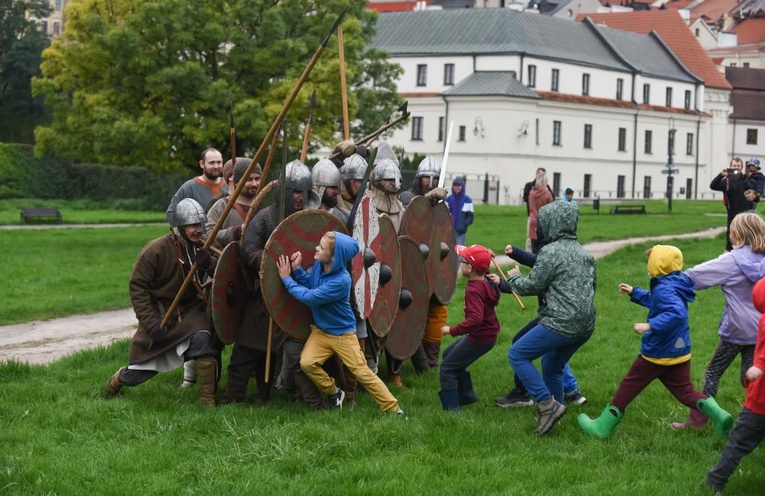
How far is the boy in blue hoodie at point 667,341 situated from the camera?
7.07m

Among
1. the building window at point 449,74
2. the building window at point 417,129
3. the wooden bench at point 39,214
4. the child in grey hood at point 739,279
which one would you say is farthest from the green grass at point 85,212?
the building window at point 449,74

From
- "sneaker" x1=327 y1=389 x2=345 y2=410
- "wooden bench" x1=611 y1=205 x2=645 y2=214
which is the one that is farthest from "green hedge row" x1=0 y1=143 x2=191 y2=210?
"sneaker" x1=327 y1=389 x2=345 y2=410

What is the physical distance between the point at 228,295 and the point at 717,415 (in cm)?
323

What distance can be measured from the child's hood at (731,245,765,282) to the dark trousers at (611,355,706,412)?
2.75ft

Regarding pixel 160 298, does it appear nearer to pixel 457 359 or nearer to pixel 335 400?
pixel 335 400

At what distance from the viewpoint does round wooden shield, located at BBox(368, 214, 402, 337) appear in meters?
8.39

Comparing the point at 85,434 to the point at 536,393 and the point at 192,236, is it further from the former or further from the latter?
the point at 536,393

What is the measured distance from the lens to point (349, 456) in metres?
6.77

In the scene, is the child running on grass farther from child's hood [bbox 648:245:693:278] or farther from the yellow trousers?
child's hood [bbox 648:245:693:278]

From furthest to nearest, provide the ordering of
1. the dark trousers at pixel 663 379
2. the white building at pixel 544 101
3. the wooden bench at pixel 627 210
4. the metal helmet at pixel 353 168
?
1. the white building at pixel 544 101
2. the wooden bench at pixel 627 210
3. the metal helmet at pixel 353 168
4. the dark trousers at pixel 663 379

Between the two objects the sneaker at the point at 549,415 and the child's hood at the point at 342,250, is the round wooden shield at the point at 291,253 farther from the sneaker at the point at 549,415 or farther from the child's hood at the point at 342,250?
the sneaker at the point at 549,415

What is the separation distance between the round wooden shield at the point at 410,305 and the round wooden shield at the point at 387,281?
0.19 meters

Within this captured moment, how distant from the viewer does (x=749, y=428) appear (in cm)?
606

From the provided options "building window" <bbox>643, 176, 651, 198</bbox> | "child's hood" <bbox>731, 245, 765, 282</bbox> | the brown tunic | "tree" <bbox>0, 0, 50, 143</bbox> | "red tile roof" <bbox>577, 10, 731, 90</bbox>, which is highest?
"red tile roof" <bbox>577, 10, 731, 90</bbox>
